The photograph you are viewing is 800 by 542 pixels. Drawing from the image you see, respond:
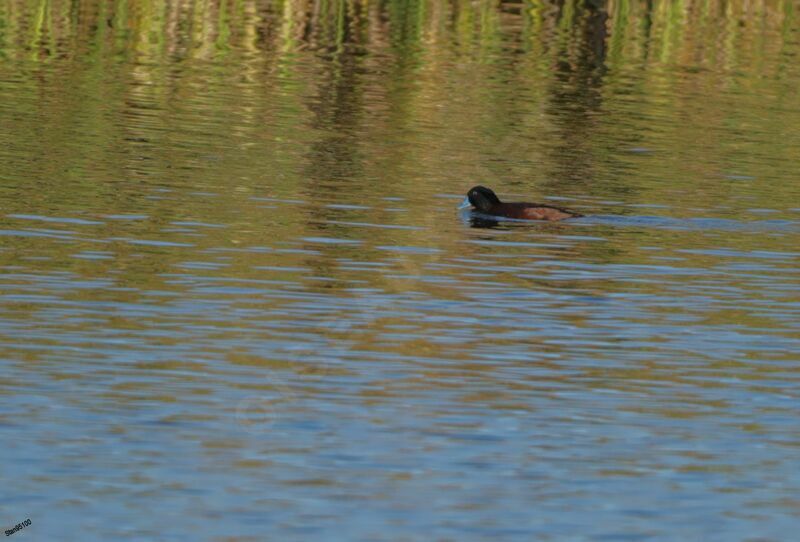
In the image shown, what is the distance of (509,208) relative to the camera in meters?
19.7

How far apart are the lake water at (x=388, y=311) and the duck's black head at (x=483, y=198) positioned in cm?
30

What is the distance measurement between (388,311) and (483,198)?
5.22m

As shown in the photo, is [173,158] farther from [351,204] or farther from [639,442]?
[639,442]

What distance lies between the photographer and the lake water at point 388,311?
10.1 metres

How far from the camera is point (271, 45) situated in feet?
124

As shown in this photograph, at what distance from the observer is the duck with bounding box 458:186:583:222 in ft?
63.4

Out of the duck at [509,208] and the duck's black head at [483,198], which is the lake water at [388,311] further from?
the duck's black head at [483,198]

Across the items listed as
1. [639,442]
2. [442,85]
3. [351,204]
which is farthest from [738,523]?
[442,85]

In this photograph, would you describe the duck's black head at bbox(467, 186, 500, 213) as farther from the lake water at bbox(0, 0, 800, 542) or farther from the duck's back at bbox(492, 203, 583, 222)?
the lake water at bbox(0, 0, 800, 542)

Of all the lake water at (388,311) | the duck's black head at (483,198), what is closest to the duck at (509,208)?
the duck's black head at (483,198)

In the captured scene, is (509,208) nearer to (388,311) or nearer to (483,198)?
(483,198)

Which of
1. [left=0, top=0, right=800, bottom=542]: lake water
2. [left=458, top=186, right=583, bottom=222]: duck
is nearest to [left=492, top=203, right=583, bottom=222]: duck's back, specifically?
[left=458, top=186, right=583, bottom=222]: duck

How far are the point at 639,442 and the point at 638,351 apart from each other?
8.02ft

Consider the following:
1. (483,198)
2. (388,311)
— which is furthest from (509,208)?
(388,311)
